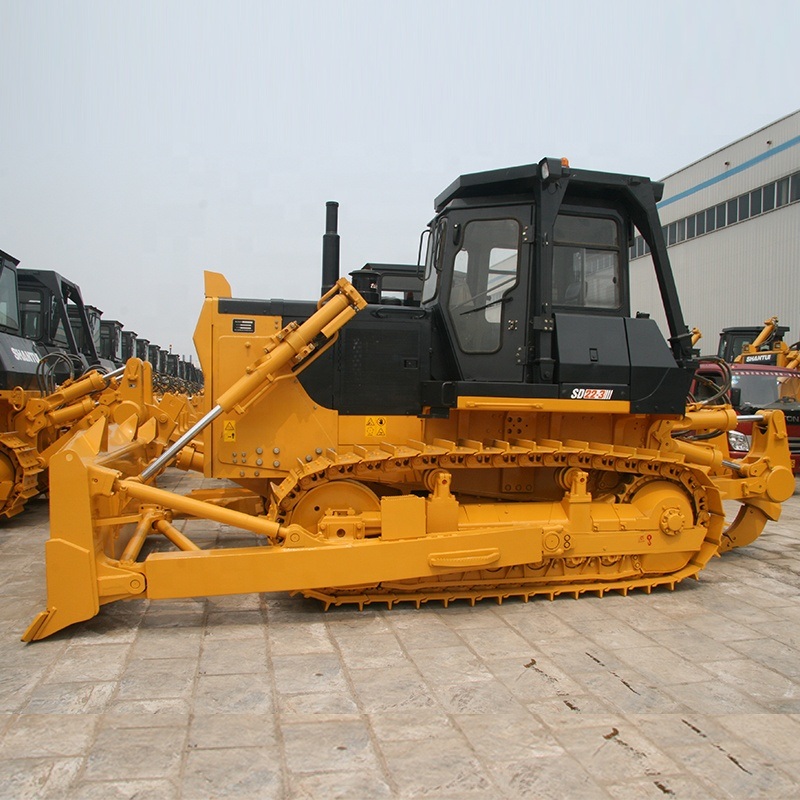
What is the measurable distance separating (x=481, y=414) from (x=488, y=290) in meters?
1.04

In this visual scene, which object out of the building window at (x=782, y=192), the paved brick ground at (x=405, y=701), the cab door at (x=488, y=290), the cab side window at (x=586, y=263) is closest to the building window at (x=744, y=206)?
the building window at (x=782, y=192)

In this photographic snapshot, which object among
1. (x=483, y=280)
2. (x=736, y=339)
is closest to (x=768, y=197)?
(x=736, y=339)

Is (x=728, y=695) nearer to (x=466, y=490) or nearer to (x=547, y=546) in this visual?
(x=547, y=546)

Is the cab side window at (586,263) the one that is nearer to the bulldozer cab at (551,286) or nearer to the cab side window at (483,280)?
the bulldozer cab at (551,286)

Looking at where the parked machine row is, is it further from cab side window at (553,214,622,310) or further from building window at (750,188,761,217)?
building window at (750,188,761,217)

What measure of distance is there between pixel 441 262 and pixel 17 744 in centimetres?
425

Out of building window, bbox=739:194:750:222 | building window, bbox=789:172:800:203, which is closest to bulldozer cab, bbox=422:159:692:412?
building window, bbox=789:172:800:203

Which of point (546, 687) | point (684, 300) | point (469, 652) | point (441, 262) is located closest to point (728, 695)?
point (546, 687)

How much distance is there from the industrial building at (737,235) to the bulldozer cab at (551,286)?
16225mm

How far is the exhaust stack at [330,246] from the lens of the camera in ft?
20.1

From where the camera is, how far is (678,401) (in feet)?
18.7

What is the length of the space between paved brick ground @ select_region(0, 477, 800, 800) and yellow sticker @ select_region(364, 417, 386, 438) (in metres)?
1.44

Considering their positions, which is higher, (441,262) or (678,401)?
(441,262)

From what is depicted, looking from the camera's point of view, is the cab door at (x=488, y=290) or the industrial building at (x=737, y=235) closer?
the cab door at (x=488, y=290)
